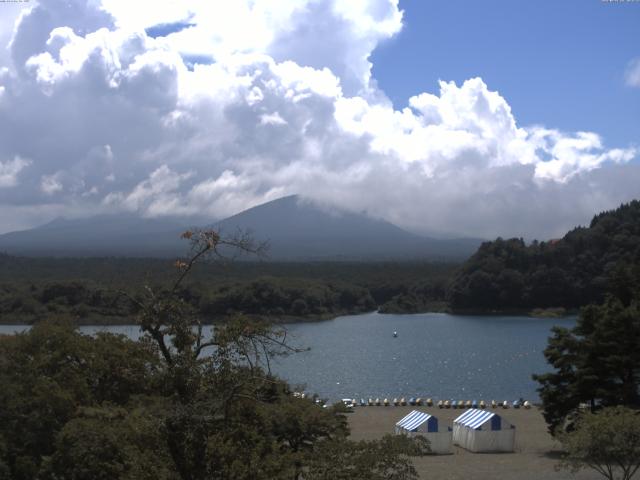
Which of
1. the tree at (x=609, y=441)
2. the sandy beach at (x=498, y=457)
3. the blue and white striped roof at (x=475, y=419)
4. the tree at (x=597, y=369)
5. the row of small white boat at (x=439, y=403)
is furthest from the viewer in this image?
the row of small white boat at (x=439, y=403)

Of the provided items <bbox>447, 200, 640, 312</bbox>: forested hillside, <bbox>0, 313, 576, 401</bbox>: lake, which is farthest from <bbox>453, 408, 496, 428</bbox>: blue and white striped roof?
<bbox>447, 200, 640, 312</bbox>: forested hillside

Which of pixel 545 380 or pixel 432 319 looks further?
pixel 432 319

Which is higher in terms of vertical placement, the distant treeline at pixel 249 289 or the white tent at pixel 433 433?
the distant treeline at pixel 249 289

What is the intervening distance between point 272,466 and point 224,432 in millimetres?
464

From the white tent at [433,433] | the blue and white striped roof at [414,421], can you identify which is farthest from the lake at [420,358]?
the white tent at [433,433]

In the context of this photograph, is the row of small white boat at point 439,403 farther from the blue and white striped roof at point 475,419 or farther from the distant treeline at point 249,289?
the distant treeline at point 249,289

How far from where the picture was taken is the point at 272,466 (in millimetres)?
6504

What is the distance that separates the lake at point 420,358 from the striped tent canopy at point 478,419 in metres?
4.66

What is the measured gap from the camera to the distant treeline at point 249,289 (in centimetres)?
5569

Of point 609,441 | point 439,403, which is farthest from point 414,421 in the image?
point 439,403

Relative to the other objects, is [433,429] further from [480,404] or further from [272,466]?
[272,466]

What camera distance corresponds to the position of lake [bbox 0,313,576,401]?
111 feet


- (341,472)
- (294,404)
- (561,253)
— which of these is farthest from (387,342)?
(341,472)

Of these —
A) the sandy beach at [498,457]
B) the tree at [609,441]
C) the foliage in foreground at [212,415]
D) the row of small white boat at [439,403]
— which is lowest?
the row of small white boat at [439,403]
